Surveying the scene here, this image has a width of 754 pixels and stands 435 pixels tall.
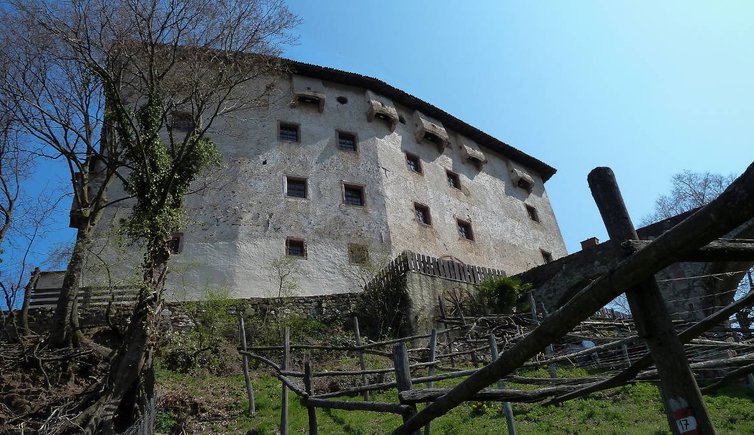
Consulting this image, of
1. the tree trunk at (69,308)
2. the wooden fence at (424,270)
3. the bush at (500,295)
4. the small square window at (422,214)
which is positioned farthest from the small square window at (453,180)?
the tree trunk at (69,308)

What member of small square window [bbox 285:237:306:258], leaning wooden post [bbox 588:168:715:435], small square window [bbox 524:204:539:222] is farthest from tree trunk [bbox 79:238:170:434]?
small square window [bbox 524:204:539:222]

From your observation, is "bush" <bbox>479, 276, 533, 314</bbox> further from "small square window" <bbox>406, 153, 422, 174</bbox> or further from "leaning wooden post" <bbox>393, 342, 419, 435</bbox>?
"leaning wooden post" <bbox>393, 342, 419, 435</bbox>

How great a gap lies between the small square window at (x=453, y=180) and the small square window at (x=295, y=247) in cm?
915

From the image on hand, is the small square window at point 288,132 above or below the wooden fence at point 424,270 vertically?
above

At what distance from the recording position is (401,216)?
68.0ft

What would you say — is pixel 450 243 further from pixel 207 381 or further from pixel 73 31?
pixel 73 31

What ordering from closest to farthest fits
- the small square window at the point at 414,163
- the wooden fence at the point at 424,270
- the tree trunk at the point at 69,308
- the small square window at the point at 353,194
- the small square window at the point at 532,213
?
1. the tree trunk at the point at 69,308
2. the wooden fence at the point at 424,270
3. the small square window at the point at 353,194
4. the small square window at the point at 414,163
5. the small square window at the point at 532,213

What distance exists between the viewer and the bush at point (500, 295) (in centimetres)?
1505

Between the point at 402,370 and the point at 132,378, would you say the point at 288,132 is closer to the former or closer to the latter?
the point at 132,378

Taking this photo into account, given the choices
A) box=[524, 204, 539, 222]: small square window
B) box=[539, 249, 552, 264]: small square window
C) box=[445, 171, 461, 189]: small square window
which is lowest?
box=[539, 249, 552, 264]: small square window

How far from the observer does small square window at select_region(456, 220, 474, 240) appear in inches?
903

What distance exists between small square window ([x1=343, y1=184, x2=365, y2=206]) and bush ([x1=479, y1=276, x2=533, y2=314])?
22.7 feet

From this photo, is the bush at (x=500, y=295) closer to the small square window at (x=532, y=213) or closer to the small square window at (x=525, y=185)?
the small square window at (x=532, y=213)

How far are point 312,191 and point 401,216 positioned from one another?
12.4ft
